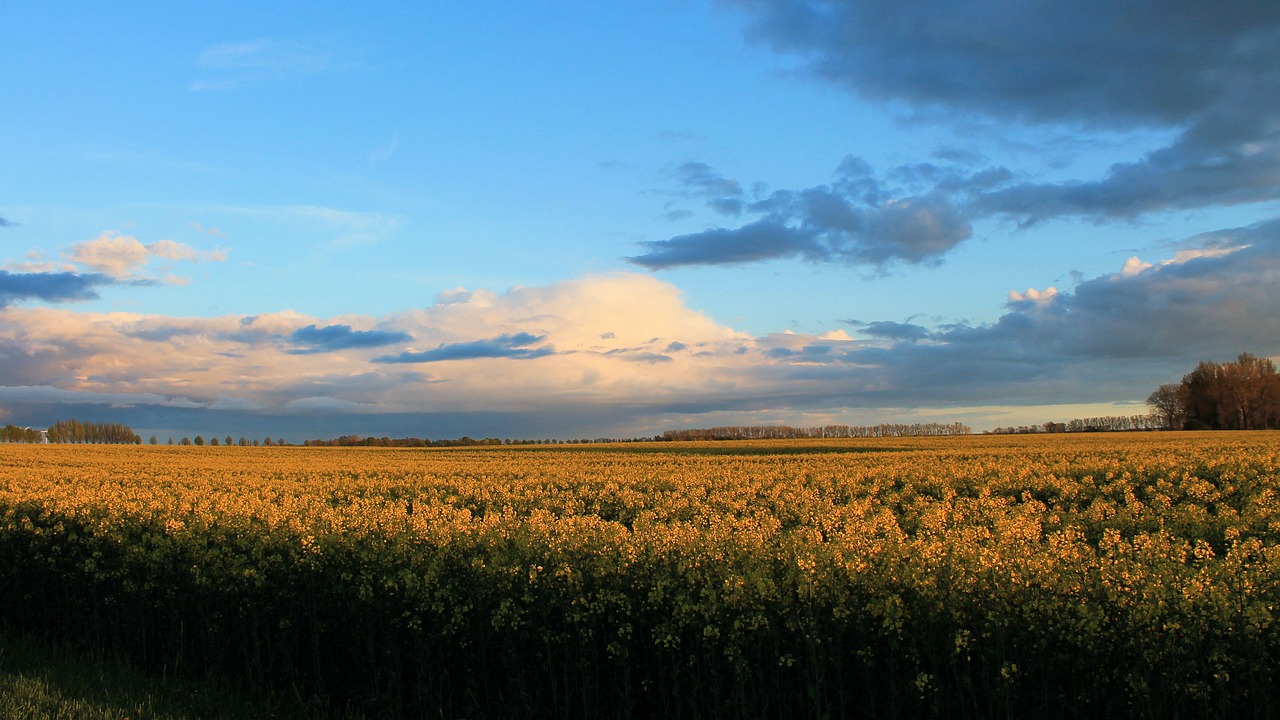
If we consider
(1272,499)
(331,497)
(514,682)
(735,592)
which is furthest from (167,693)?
(1272,499)

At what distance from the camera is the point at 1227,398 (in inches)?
4683

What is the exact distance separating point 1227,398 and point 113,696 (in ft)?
472

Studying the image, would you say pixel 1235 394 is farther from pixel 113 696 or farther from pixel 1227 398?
pixel 113 696

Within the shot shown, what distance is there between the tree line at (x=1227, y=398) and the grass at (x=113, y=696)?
132m

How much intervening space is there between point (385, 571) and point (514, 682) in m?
2.26

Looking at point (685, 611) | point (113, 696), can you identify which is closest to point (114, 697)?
point (113, 696)

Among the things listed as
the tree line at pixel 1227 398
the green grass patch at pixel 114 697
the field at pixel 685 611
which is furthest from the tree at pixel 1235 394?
the green grass patch at pixel 114 697

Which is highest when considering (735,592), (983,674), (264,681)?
(735,592)

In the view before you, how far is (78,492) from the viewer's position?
55.1 ft

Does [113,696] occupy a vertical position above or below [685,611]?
below

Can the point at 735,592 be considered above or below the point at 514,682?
above

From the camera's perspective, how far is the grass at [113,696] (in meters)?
8.25

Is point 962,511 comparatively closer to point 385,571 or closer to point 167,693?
point 385,571

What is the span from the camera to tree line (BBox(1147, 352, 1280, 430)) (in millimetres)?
115438
